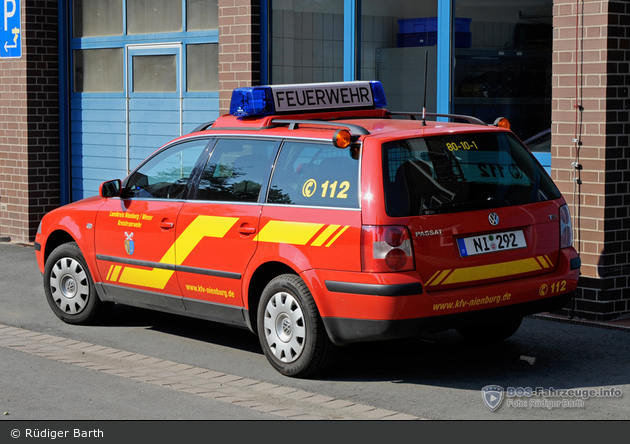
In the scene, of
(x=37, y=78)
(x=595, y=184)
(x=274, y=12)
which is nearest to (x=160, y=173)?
(x=595, y=184)

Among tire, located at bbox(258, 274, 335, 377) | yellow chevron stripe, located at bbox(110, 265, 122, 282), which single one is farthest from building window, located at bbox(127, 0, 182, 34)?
tire, located at bbox(258, 274, 335, 377)

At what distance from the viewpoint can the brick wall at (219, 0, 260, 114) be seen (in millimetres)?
11305

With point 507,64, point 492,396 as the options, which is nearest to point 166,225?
point 492,396

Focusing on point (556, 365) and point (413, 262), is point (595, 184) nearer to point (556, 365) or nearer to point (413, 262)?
point (556, 365)

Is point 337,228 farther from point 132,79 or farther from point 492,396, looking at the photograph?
point 132,79

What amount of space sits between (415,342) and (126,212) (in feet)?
8.01

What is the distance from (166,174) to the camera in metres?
7.60

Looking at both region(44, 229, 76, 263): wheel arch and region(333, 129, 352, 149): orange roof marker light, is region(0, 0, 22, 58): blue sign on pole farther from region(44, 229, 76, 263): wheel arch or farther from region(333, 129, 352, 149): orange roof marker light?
region(333, 129, 352, 149): orange roof marker light

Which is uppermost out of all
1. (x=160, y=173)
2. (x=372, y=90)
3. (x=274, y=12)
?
(x=274, y=12)

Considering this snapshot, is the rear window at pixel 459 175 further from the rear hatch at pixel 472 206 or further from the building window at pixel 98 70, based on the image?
the building window at pixel 98 70

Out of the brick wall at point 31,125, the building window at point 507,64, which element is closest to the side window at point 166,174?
the building window at point 507,64

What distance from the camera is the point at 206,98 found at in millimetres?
12234

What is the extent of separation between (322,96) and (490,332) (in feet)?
7.12

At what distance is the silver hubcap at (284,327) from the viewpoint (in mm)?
6430
